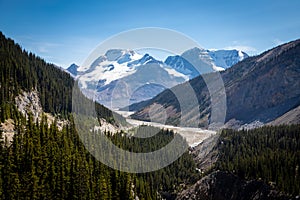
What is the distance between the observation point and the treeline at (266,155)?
81.8 metres

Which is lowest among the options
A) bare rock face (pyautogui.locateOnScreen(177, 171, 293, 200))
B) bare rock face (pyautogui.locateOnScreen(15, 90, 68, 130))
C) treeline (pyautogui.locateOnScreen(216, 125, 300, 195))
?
bare rock face (pyautogui.locateOnScreen(177, 171, 293, 200))

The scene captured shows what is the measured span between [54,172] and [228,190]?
48289 millimetres

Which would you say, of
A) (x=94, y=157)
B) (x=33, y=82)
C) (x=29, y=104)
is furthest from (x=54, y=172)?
(x=33, y=82)

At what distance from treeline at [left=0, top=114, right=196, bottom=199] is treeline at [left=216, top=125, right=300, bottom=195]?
30418 millimetres

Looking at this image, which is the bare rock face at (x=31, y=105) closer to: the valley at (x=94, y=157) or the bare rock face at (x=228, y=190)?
the valley at (x=94, y=157)

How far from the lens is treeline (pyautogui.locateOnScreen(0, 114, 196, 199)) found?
59.6 metres

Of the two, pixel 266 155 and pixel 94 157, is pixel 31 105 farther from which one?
pixel 266 155

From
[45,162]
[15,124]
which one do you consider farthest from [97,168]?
[15,124]

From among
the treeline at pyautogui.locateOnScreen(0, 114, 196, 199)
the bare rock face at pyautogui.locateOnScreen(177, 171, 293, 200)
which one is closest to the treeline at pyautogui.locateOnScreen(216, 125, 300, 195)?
the bare rock face at pyautogui.locateOnScreen(177, 171, 293, 200)

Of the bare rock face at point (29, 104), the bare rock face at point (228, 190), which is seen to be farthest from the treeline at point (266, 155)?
the bare rock face at point (29, 104)

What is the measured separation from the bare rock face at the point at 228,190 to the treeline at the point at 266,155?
2.16 meters

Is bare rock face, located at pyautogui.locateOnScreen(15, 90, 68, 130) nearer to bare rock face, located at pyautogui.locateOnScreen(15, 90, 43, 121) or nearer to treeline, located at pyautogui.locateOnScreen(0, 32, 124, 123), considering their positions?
bare rock face, located at pyautogui.locateOnScreen(15, 90, 43, 121)

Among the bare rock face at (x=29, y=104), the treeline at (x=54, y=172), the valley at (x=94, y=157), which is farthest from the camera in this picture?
the bare rock face at (x=29, y=104)

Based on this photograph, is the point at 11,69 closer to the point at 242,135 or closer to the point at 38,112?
the point at 38,112
